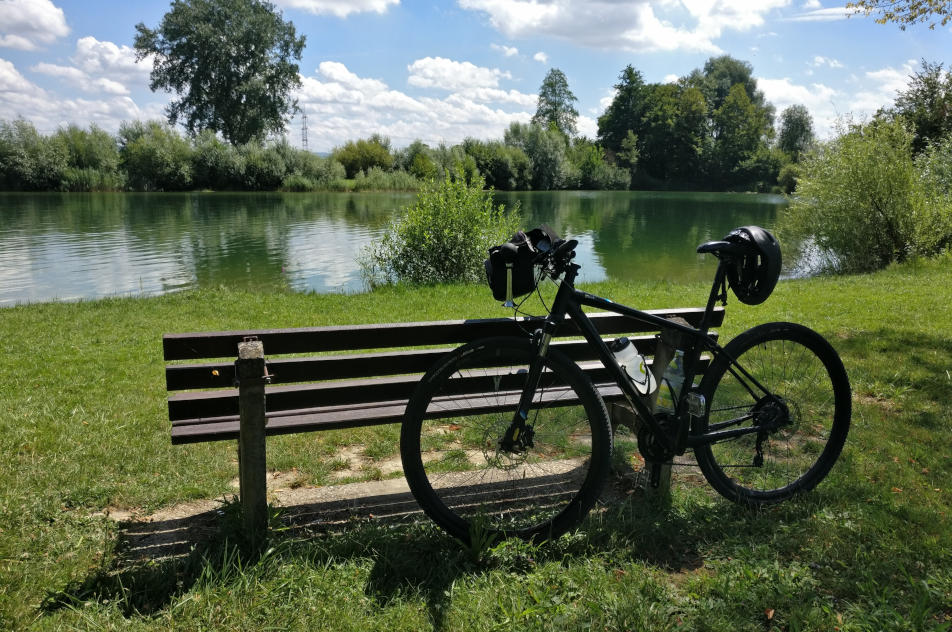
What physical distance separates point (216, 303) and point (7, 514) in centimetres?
744

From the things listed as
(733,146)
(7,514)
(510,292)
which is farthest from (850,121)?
(733,146)

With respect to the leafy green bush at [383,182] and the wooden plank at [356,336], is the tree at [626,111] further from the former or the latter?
the wooden plank at [356,336]

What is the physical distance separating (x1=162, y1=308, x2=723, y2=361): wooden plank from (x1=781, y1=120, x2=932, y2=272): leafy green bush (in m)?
16.5

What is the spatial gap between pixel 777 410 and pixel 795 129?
108 meters

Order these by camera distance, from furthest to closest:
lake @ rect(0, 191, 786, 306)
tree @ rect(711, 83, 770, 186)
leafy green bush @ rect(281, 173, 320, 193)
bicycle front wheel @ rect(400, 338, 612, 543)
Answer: tree @ rect(711, 83, 770, 186), leafy green bush @ rect(281, 173, 320, 193), lake @ rect(0, 191, 786, 306), bicycle front wheel @ rect(400, 338, 612, 543)

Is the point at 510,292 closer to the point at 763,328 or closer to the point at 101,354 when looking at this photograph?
the point at 763,328

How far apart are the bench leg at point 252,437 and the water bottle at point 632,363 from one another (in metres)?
1.66

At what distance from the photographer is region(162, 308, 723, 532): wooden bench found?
2.72m

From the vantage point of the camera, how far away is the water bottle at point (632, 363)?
3.13 meters

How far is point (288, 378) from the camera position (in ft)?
9.86

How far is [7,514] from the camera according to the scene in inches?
118

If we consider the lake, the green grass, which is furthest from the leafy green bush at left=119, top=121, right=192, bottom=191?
the green grass

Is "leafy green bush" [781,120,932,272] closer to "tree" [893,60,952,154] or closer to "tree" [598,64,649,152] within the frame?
"tree" [893,60,952,154]

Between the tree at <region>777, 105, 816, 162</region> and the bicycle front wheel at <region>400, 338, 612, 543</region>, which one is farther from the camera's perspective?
the tree at <region>777, 105, 816, 162</region>
